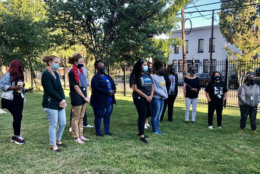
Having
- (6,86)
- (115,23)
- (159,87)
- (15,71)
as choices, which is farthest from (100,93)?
(115,23)

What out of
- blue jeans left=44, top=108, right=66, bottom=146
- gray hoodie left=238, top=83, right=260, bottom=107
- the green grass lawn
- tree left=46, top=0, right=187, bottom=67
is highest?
tree left=46, top=0, right=187, bottom=67

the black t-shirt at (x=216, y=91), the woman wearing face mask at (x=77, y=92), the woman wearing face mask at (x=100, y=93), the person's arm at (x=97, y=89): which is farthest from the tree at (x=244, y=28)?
the woman wearing face mask at (x=77, y=92)

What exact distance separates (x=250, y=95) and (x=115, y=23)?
5035 millimetres

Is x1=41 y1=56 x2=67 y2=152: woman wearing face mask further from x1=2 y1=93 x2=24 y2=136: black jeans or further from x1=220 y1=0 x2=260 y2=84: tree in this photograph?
x1=220 y1=0 x2=260 y2=84: tree

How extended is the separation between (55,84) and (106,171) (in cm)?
188

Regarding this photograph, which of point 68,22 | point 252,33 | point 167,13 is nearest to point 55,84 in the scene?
point 68,22

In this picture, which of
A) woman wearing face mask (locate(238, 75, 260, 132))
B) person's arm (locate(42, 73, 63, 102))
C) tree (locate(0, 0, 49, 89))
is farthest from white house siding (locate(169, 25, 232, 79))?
person's arm (locate(42, 73, 63, 102))

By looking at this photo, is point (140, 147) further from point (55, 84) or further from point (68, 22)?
point (68, 22)

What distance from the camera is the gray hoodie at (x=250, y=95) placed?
244 inches

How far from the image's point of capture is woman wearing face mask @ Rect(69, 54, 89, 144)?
16.6ft

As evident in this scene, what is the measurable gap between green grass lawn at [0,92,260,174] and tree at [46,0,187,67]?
3.30m

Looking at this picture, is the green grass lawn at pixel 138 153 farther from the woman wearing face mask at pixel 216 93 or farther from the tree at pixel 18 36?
the tree at pixel 18 36

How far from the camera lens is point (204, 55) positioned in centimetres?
3219

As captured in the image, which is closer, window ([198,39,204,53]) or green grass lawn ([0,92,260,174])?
green grass lawn ([0,92,260,174])
